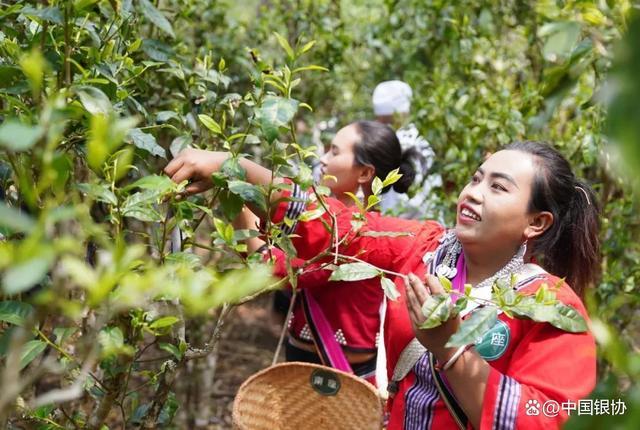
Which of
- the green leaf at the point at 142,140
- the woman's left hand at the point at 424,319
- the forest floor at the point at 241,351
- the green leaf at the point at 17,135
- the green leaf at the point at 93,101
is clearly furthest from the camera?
the forest floor at the point at 241,351

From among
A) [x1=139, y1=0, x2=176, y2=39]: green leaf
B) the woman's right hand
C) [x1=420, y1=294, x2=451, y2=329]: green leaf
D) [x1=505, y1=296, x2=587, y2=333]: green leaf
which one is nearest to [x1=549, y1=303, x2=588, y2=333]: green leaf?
[x1=505, y1=296, x2=587, y2=333]: green leaf

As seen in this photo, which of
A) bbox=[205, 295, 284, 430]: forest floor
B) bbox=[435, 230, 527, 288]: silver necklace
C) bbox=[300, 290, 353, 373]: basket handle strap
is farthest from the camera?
bbox=[205, 295, 284, 430]: forest floor

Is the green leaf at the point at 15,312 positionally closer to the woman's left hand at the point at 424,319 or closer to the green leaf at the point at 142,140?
the green leaf at the point at 142,140

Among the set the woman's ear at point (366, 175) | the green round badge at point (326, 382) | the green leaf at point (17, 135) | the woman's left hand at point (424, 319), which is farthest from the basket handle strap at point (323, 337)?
the green leaf at point (17, 135)

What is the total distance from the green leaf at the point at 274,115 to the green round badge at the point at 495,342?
69 cm

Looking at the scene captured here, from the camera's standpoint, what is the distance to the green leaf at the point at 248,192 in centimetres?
170

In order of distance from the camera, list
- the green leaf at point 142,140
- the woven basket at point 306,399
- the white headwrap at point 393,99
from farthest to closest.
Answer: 1. the white headwrap at point 393,99
2. the woven basket at point 306,399
3. the green leaf at point 142,140

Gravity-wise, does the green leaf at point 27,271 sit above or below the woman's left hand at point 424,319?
above

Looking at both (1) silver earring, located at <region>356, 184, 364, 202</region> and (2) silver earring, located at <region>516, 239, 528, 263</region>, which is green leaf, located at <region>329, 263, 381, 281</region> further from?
(1) silver earring, located at <region>356, 184, 364, 202</region>

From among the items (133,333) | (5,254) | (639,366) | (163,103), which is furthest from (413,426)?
(163,103)

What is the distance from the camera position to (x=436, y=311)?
5.10 ft

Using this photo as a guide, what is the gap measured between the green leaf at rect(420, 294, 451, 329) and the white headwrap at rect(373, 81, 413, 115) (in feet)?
9.34

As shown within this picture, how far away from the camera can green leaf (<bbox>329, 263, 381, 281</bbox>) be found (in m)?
1.72

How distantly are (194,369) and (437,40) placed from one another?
87.8 inches
